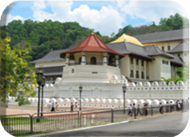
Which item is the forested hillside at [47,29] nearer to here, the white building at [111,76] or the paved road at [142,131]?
the paved road at [142,131]

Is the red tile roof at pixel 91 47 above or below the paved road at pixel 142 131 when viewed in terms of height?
above

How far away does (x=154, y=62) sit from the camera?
45.2 meters

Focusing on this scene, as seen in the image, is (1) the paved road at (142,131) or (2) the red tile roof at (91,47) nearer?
(1) the paved road at (142,131)

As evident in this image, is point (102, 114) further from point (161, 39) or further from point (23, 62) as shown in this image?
point (161, 39)

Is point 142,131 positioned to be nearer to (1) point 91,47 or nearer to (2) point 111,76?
(2) point 111,76

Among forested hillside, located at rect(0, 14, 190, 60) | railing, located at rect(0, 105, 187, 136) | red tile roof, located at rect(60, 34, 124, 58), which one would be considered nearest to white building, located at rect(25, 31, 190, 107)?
red tile roof, located at rect(60, 34, 124, 58)

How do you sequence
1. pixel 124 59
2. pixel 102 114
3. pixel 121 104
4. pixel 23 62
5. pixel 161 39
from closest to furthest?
pixel 23 62 < pixel 102 114 < pixel 121 104 < pixel 124 59 < pixel 161 39

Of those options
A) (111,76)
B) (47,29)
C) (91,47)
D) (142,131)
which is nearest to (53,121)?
(142,131)

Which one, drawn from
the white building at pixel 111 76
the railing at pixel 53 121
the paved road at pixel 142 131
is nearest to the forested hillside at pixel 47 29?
the paved road at pixel 142 131

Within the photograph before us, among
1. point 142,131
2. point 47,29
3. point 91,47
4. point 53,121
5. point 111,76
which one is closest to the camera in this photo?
point 142,131

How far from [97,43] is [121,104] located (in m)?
13.6

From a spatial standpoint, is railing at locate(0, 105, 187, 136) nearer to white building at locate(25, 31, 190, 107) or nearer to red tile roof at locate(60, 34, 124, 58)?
white building at locate(25, 31, 190, 107)

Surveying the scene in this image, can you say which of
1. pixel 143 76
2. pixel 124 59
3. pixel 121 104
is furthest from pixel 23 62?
pixel 143 76

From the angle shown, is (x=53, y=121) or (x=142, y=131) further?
(x=53, y=121)
